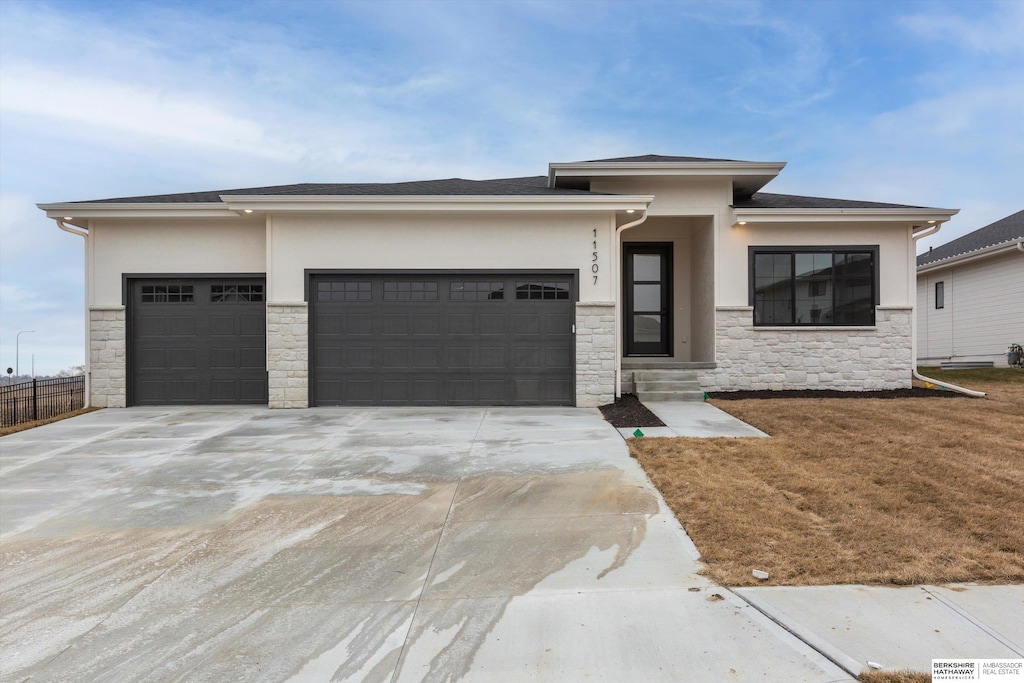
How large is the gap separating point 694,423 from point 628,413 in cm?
125

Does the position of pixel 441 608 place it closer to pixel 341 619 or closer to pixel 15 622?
pixel 341 619

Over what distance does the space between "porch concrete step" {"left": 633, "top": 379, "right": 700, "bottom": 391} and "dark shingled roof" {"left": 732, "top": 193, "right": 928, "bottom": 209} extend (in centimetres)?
389

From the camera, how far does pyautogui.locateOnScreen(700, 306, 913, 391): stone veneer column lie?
36.6 feet

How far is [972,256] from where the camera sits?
1592 cm

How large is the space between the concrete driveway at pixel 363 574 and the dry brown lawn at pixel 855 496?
38 centimetres

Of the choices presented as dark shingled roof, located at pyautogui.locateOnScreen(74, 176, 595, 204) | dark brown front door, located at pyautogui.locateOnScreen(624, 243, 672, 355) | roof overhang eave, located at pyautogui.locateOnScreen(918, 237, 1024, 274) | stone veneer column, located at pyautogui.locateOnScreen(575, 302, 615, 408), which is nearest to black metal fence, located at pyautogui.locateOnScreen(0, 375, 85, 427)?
dark shingled roof, located at pyautogui.locateOnScreen(74, 176, 595, 204)

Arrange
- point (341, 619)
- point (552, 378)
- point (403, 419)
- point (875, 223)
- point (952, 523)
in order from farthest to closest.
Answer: point (875, 223) < point (552, 378) < point (403, 419) < point (952, 523) < point (341, 619)

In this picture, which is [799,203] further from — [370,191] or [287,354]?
[287,354]

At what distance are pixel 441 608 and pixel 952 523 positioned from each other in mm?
3889

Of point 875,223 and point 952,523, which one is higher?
point 875,223

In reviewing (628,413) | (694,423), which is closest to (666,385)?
(628,413)

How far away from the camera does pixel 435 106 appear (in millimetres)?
23547

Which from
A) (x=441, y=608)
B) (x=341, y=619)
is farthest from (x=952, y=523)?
(x=341, y=619)

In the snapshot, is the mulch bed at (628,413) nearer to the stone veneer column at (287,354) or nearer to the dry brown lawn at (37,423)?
the stone veneer column at (287,354)
